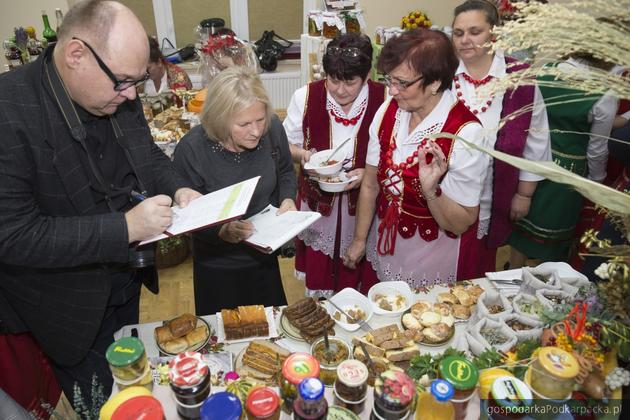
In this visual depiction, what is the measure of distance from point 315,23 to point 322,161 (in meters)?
2.48

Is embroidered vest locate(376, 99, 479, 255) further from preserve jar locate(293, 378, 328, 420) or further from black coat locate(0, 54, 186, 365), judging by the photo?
preserve jar locate(293, 378, 328, 420)

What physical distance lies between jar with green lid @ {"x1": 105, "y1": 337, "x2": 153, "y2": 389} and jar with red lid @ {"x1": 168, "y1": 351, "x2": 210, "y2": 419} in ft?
0.38

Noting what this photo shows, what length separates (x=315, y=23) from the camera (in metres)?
4.25

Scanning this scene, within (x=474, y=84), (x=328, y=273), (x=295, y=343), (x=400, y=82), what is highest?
(x=400, y=82)

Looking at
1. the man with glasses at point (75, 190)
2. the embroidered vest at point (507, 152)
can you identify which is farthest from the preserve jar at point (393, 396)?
the embroidered vest at point (507, 152)

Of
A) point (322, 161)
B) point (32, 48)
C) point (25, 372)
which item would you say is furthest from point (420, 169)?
point (32, 48)

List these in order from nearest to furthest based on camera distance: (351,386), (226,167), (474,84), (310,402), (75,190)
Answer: (310,402) → (351,386) → (75,190) → (226,167) → (474,84)

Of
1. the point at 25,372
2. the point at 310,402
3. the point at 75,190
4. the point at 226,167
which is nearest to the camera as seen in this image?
the point at 310,402

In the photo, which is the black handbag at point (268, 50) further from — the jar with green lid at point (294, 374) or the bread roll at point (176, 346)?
the jar with green lid at point (294, 374)

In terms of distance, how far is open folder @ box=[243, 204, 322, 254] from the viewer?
5.59ft

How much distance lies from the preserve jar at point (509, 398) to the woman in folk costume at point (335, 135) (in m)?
1.36

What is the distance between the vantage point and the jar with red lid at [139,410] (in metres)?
0.93

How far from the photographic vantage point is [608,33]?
0.77 meters

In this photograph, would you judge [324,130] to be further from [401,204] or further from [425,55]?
[425,55]
